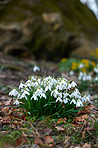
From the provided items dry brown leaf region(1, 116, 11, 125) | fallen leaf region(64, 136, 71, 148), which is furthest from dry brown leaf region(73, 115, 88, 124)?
dry brown leaf region(1, 116, 11, 125)

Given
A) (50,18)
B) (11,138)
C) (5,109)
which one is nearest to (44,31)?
(50,18)

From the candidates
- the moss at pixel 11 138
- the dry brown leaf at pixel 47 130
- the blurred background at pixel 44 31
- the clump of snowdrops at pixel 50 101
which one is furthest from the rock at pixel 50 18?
the moss at pixel 11 138

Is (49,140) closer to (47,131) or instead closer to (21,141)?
(47,131)

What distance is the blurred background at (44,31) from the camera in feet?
Answer: 23.1

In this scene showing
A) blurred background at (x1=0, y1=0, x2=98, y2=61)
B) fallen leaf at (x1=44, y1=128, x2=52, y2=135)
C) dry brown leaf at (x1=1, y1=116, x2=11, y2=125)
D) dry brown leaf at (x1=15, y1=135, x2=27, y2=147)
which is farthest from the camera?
blurred background at (x1=0, y1=0, x2=98, y2=61)

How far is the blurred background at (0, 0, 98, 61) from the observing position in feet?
23.1

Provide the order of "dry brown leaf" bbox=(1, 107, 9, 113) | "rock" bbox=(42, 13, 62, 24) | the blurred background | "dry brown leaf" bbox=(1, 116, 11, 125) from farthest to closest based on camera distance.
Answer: "rock" bbox=(42, 13, 62, 24)
the blurred background
"dry brown leaf" bbox=(1, 107, 9, 113)
"dry brown leaf" bbox=(1, 116, 11, 125)

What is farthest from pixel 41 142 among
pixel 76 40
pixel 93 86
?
→ pixel 76 40

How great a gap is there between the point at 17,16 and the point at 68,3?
3.54 meters

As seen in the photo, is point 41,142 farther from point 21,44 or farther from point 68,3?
point 68,3

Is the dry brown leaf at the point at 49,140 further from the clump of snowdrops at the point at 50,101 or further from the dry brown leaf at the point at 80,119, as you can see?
the dry brown leaf at the point at 80,119

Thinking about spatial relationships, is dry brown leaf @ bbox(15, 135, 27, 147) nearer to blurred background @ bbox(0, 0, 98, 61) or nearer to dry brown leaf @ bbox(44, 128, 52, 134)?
dry brown leaf @ bbox(44, 128, 52, 134)

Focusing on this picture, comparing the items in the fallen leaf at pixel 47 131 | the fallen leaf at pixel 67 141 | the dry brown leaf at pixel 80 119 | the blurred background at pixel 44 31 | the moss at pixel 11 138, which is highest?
the blurred background at pixel 44 31

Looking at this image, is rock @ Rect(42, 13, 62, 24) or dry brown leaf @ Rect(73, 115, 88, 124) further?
rock @ Rect(42, 13, 62, 24)
